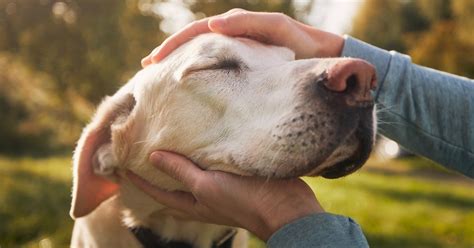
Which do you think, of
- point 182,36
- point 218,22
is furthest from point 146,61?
point 218,22

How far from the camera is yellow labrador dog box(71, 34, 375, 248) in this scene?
1956 millimetres

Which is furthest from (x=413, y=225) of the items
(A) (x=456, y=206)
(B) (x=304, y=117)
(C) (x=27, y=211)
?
(B) (x=304, y=117)

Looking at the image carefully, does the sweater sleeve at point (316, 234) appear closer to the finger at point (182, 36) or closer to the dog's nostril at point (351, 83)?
the dog's nostril at point (351, 83)

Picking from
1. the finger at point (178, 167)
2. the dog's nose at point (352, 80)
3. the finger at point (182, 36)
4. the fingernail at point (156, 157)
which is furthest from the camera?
the finger at point (182, 36)

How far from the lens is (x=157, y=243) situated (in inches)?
104

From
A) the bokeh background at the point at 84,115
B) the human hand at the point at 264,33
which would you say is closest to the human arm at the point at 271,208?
the human hand at the point at 264,33

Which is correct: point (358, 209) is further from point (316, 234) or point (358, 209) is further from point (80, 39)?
point (316, 234)

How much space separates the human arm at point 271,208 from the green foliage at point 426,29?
59.0 ft

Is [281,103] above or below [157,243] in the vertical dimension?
above

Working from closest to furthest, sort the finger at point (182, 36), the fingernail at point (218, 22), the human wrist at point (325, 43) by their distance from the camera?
1. the fingernail at point (218, 22)
2. the finger at point (182, 36)
3. the human wrist at point (325, 43)

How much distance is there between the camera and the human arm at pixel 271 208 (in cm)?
199

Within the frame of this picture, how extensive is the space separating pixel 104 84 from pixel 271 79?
8.71 metres

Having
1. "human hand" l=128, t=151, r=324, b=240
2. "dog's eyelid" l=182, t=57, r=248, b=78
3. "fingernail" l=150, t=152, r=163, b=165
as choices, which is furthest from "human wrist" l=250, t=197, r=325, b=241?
"dog's eyelid" l=182, t=57, r=248, b=78

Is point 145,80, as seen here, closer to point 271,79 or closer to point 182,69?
point 182,69
